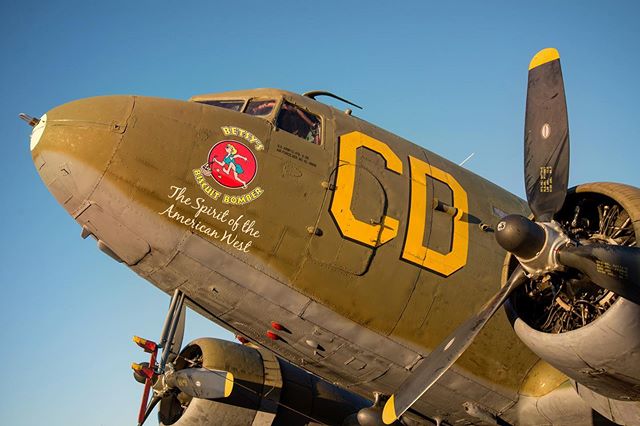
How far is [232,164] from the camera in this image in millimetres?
9445

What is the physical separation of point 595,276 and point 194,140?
5.23m

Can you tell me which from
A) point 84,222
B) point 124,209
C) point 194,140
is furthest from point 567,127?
point 84,222

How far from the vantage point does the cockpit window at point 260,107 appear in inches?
413

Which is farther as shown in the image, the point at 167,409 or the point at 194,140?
the point at 167,409

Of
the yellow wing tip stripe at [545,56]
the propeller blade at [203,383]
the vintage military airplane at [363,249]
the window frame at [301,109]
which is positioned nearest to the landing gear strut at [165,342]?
the vintage military airplane at [363,249]

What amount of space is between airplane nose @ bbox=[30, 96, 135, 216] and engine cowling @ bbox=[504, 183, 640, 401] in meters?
5.54

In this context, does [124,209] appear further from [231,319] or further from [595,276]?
[595,276]

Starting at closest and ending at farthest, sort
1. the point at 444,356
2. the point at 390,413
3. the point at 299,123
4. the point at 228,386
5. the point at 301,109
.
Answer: the point at 444,356 → the point at 390,413 → the point at 299,123 → the point at 301,109 → the point at 228,386

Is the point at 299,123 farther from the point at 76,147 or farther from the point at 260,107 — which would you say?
the point at 76,147

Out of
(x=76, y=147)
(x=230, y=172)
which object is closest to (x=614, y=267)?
(x=230, y=172)

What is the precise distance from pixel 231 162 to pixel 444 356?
148 inches

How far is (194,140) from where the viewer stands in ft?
30.8

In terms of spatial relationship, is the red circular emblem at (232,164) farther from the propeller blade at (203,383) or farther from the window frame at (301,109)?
the propeller blade at (203,383)

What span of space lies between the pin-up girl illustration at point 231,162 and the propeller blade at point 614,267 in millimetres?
4355
